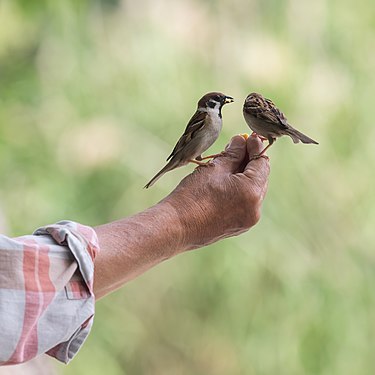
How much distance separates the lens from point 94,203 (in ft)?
8.54

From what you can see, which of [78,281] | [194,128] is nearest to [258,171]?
[194,128]

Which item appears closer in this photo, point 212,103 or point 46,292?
point 46,292

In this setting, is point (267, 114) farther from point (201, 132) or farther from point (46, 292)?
point (46, 292)

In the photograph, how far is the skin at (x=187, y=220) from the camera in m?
0.99

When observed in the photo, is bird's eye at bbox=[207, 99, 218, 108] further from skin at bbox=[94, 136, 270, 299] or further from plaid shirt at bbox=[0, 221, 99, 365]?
plaid shirt at bbox=[0, 221, 99, 365]

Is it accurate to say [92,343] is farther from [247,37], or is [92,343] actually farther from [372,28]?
[372,28]

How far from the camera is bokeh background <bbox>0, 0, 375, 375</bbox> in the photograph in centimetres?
250

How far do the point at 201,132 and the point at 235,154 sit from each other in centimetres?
6

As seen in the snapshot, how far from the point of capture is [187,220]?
3.50 feet

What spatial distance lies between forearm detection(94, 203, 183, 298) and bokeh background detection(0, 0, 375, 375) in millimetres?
1432

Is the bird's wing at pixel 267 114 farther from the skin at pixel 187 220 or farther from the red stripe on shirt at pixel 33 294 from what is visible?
Result: the red stripe on shirt at pixel 33 294

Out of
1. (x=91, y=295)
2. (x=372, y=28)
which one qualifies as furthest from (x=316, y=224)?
(x=91, y=295)

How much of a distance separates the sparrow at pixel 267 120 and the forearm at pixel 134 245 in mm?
167

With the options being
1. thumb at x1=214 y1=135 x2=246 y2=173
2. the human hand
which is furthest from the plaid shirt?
thumb at x1=214 y1=135 x2=246 y2=173
